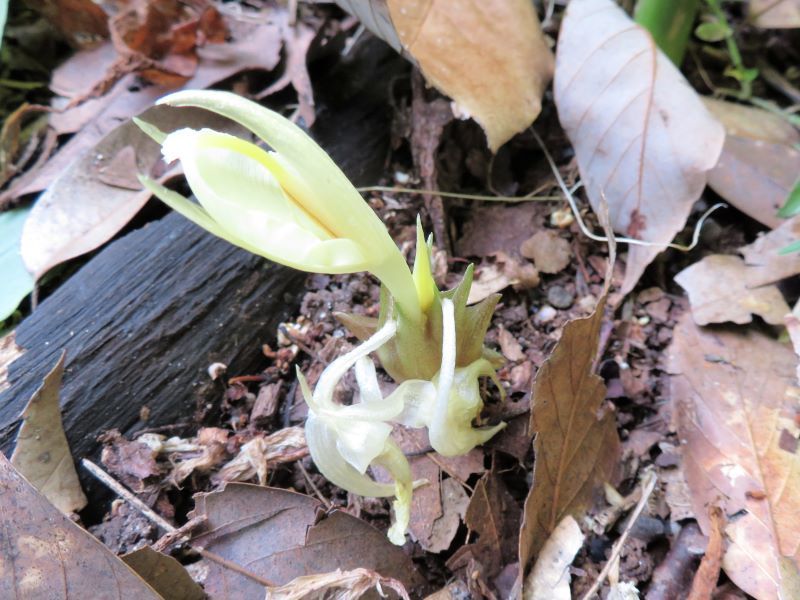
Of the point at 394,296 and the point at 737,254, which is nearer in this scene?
the point at 394,296

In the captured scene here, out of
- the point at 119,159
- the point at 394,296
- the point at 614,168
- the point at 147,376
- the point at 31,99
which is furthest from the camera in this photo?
the point at 31,99

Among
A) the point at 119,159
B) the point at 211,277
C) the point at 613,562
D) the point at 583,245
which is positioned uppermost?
the point at 119,159

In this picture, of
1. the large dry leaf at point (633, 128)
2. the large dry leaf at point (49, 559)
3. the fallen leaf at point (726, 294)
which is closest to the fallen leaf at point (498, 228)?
the large dry leaf at point (633, 128)

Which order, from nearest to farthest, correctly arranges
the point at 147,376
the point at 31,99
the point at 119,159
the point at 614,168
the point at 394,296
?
the point at 394,296, the point at 147,376, the point at 614,168, the point at 119,159, the point at 31,99

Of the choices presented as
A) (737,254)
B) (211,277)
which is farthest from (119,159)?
(737,254)

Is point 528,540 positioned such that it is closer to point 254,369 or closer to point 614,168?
point 254,369

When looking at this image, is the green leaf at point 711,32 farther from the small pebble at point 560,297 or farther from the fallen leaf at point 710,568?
the fallen leaf at point 710,568
